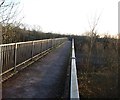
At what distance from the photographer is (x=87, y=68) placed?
35.1 m

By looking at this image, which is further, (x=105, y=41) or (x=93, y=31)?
(x=105, y=41)

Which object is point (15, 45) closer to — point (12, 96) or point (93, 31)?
point (12, 96)

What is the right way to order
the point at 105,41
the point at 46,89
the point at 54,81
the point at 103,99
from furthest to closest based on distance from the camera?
the point at 105,41 → the point at 103,99 → the point at 54,81 → the point at 46,89

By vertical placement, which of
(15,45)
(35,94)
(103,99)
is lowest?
(103,99)

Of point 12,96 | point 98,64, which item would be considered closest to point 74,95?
point 12,96

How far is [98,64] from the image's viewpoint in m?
40.1

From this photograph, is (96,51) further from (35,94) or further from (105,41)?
(35,94)

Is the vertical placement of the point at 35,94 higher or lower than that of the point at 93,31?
lower

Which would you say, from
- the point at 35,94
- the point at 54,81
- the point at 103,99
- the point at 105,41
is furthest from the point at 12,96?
the point at 105,41

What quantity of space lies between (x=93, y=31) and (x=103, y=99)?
25.6 metres

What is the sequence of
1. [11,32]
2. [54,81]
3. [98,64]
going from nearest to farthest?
[54,81] → [11,32] → [98,64]

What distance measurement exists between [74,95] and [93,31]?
41.2 metres

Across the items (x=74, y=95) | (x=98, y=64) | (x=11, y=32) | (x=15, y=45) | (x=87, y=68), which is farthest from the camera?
(x=98, y=64)

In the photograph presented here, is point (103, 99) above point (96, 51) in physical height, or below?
below
